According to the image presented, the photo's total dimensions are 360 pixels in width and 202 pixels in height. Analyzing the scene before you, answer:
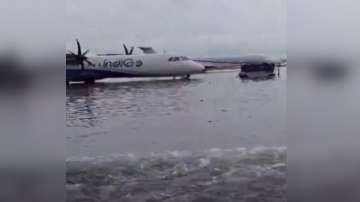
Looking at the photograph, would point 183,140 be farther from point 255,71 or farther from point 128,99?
point 255,71

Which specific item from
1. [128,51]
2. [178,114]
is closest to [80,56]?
[128,51]

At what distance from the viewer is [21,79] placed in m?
2.15

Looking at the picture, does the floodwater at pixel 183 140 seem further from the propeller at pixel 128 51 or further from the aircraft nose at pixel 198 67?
the propeller at pixel 128 51

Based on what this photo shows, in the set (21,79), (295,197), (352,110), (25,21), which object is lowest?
(295,197)

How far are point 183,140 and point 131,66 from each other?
431 millimetres

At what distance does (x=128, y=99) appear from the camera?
7.77 ft

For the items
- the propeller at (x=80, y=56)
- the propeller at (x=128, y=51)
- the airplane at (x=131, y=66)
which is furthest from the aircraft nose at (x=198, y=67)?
the propeller at (x=80, y=56)

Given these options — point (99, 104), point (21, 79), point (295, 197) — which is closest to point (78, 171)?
point (99, 104)

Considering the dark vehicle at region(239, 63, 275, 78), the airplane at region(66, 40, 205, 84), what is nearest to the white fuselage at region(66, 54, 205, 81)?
the airplane at region(66, 40, 205, 84)

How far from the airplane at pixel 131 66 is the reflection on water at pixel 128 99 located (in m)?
0.04

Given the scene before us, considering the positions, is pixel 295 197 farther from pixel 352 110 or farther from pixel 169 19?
pixel 169 19

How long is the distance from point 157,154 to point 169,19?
624 millimetres

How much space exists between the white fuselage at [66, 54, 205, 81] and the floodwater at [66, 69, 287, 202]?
1.6 inches

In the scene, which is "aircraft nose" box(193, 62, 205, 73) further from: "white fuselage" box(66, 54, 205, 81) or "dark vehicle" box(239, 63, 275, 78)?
"dark vehicle" box(239, 63, 275, 78)
